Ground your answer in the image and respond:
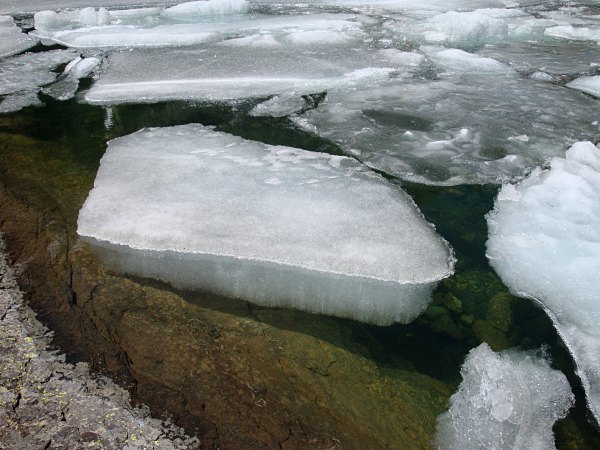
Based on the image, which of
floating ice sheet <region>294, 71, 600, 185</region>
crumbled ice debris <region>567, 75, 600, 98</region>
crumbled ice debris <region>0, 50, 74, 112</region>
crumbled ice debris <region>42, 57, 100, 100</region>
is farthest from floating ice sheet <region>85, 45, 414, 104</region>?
crumbled ice debris <region>567, 75, 600, 98</region>

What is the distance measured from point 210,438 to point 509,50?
17.4 ft

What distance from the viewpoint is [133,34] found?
5766mm

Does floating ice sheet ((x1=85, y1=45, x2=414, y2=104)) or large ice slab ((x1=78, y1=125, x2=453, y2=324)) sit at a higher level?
large ice slab ((x1=78, y1=125, x2=453, y2=324))

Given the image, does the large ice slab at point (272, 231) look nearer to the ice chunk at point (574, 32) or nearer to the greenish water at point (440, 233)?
the greenish water at point (440, 233)

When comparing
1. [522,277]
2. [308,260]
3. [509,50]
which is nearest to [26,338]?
[308,260]

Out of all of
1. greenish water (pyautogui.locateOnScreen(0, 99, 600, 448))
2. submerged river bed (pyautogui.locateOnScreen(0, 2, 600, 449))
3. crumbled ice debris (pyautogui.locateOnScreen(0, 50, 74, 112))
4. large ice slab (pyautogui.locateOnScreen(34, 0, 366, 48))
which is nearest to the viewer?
submerged river bed (pyautogui.locateOnScreen(0, 2, 600, 449))

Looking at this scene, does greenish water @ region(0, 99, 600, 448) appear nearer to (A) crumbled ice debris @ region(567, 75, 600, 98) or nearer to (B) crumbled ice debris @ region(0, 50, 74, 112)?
(B) crumbled ice debris @ region(0, 50, 74, 112)

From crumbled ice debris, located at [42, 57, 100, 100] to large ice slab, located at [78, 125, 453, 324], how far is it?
5.38ft

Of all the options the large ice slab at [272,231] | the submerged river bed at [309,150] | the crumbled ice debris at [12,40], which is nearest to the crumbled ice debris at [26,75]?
the submerged river bed at [309,150]

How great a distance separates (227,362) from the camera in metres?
1.61

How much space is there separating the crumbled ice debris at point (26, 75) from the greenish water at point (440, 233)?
0.88ft

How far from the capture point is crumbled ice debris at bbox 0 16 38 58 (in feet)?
17.7

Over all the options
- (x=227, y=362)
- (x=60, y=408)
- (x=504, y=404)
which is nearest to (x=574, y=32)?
(x=504, y=404)

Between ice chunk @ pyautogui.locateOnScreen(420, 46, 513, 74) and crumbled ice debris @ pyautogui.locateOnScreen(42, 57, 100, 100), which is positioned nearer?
crumbled ice debris @ pyautogui.locateOnScreen(42, 57, 100, 100)
